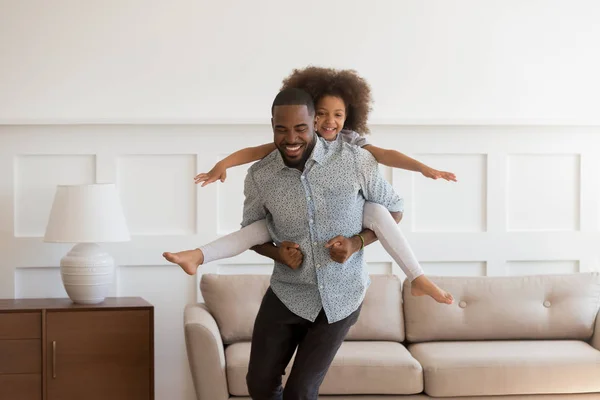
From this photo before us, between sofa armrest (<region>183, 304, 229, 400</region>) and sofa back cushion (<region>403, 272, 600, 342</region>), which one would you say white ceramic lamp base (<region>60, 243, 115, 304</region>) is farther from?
sofa back cushion (<region>403, 272, 600, 342</region>)

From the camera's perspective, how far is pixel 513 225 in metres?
4.92

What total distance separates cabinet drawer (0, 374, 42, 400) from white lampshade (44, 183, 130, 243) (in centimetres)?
63

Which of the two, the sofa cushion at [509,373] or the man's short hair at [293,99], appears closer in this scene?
the man's short hair at [293,99]

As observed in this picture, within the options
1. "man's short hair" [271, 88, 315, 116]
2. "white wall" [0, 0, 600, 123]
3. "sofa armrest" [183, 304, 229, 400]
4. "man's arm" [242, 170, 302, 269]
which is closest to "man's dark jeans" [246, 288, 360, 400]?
"man's arm" [242, 170, 302, 269]

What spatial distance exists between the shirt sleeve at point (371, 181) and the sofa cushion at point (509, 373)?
1324 mm

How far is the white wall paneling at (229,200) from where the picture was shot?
462cm

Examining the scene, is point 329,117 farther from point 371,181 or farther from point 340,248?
point 340,248

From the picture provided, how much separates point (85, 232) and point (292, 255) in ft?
5.83

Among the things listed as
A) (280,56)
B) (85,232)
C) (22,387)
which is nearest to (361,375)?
(85,232)

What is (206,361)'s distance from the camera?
386cm

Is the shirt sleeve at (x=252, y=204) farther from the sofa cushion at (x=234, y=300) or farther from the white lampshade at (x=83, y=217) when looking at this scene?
the white lampshade at (x=83, y=217)

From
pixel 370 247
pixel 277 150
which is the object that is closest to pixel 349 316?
pixel 277 150

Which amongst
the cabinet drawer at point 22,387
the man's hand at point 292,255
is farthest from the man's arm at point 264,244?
the cabinet drawer at point 22,387

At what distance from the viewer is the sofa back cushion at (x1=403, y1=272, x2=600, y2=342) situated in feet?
14.3
